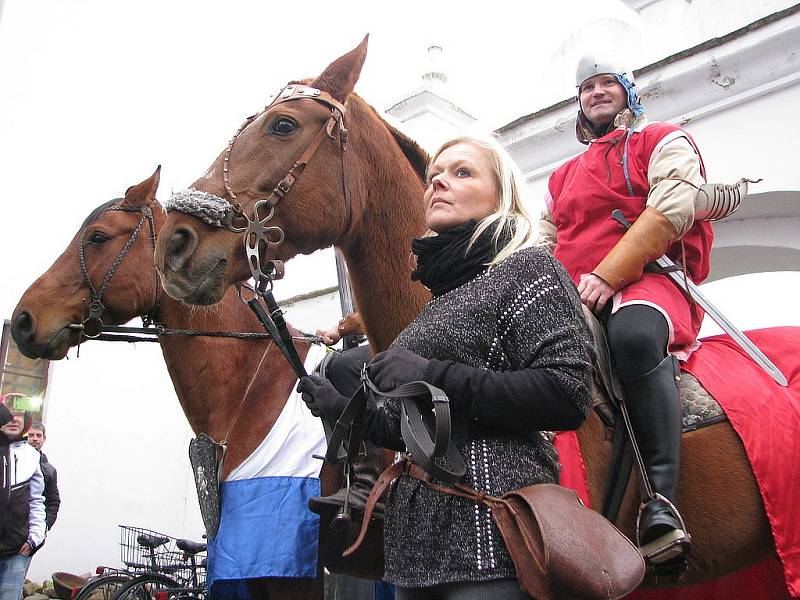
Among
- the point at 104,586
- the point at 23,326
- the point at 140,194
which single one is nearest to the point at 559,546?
the point at 23,326

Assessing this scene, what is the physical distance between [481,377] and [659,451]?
3.34 ft

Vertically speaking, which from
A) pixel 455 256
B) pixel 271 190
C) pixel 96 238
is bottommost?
pixel 455 256

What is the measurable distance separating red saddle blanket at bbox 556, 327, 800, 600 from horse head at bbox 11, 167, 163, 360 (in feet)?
7.93

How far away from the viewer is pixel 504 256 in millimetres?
1498

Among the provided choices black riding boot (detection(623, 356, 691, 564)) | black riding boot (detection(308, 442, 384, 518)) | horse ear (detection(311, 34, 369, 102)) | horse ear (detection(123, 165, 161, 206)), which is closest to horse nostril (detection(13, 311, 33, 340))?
horse ear (detection(123, 165, 161, 206))

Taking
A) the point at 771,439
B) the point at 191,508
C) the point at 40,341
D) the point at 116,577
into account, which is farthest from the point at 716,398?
the point at 191,508

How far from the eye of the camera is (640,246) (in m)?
2.24

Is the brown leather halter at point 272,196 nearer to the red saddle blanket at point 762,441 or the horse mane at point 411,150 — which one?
the horse mane at point 411,150

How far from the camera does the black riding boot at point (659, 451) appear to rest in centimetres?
193

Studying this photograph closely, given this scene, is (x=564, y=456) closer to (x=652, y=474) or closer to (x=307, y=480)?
(x=652, y=474)

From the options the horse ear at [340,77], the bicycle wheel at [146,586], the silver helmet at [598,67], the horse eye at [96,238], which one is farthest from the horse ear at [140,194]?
the bicycle wheel at [146,586]

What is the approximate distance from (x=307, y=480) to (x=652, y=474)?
1.57m

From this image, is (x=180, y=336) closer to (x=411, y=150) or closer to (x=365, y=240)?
(x=365, y=240)

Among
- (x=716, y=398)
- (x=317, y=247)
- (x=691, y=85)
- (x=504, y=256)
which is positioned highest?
(x=691, y=85)
